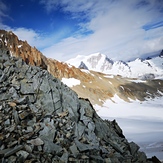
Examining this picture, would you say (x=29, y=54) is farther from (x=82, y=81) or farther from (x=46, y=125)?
(x=46, y=125)

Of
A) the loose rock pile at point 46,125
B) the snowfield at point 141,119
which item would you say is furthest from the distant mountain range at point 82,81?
the loose rock pile at point 46,125

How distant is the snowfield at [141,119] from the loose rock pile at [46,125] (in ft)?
83.6

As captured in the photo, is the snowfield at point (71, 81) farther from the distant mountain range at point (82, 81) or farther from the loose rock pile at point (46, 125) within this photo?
the loose rock pile at point (46, 125)

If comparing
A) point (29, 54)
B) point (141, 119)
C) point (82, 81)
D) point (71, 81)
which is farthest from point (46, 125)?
point (82, 81)

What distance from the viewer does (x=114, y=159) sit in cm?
1762

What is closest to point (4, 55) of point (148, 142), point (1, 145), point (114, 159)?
point (1, 145)

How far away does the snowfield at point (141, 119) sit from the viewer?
170 feet

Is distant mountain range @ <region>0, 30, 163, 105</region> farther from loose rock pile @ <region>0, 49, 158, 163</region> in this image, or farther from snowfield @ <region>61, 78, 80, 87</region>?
loose rock pile @ <region>0, 49, 158, 163</region>

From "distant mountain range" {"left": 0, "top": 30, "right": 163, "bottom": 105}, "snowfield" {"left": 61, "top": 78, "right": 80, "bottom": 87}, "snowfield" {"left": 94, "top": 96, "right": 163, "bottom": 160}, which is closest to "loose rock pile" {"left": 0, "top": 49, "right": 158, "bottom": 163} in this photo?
"snowfield" {"left": 94, "top": 96, "right": 163, "bottom": 160}

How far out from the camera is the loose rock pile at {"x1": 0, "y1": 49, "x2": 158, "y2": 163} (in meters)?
14.7

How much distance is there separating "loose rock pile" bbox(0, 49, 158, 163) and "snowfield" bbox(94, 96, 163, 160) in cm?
2548

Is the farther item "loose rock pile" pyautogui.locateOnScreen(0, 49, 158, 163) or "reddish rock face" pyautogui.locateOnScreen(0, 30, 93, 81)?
"reddish rock face" pyautogui.locateOnScreen(0, 30, 93, 81)

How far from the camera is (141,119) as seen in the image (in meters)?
87.2

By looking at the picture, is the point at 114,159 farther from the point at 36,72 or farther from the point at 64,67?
the point at 64,67
